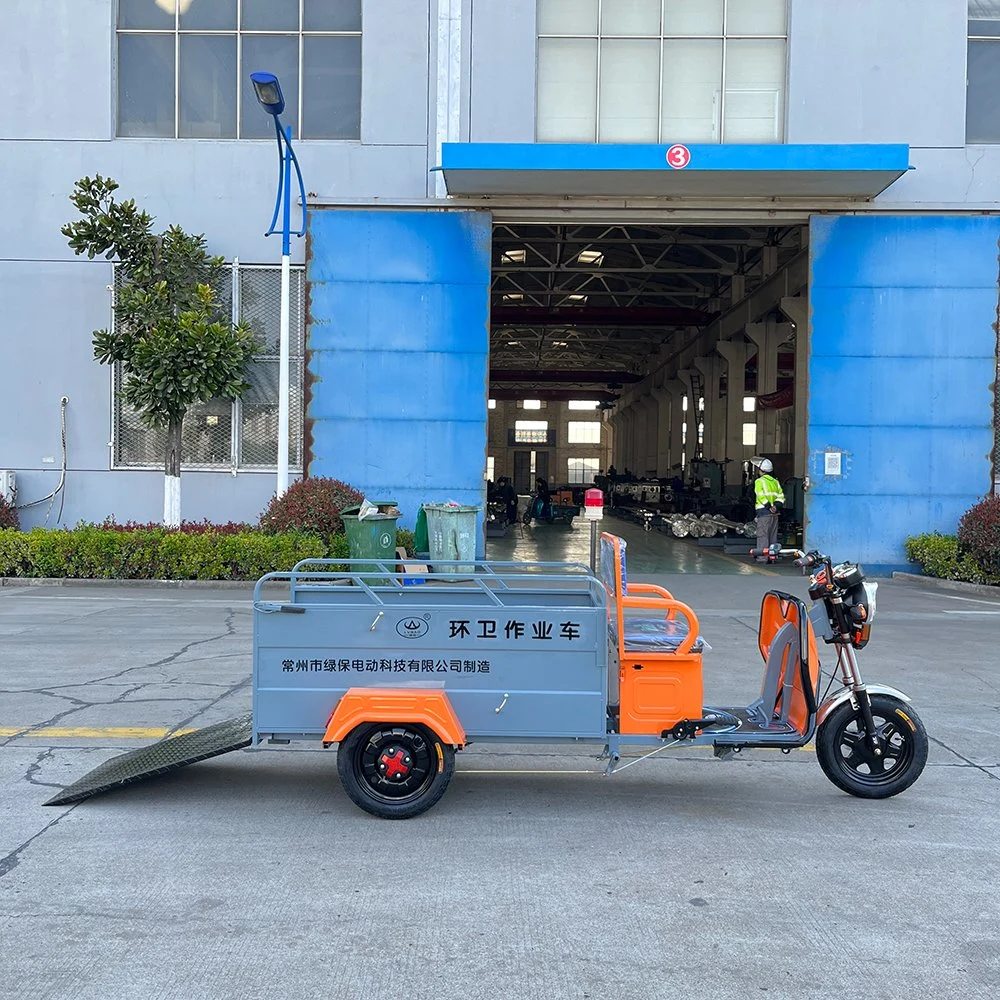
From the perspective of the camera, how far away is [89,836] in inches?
193

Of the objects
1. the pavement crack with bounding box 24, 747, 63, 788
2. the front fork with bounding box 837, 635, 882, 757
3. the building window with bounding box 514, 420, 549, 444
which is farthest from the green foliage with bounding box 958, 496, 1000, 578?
the building window with bounding box 514, 420, 549, 444

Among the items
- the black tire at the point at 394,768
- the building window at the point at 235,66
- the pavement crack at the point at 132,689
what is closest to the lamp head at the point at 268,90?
the building window at the point at 235,66

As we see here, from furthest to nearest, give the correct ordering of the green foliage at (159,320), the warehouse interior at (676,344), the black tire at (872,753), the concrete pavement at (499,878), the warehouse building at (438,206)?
1. the warehouse interior at (676,344)
2. the warehouse building at (438,206)
3. the green foliage at (159,320)
4. the black tire at (872,753)
5. the concrete pavement at (499,878)

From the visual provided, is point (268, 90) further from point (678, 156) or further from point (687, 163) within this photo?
point (687, 163)

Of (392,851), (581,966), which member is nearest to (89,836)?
(392,851)

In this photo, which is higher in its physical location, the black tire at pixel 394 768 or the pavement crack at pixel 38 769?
the black tire at pixel 394 768

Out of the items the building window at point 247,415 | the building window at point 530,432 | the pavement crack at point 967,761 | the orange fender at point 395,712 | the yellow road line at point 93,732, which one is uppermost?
the building window at point 530,432

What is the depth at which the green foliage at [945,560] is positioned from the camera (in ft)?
51.5

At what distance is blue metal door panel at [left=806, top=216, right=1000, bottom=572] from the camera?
55.5 feet

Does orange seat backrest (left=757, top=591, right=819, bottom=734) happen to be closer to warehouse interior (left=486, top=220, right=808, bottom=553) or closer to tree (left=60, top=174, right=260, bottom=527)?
tree (left=60, top=174, right=260, bottom=527)

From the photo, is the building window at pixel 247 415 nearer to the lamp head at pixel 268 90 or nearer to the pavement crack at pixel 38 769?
the lamp head at pixel 268 90

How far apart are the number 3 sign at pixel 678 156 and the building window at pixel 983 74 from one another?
5554 mm

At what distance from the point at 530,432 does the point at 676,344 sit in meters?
30.0

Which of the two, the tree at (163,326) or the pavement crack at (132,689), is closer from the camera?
the pavement crack at (132,689)
